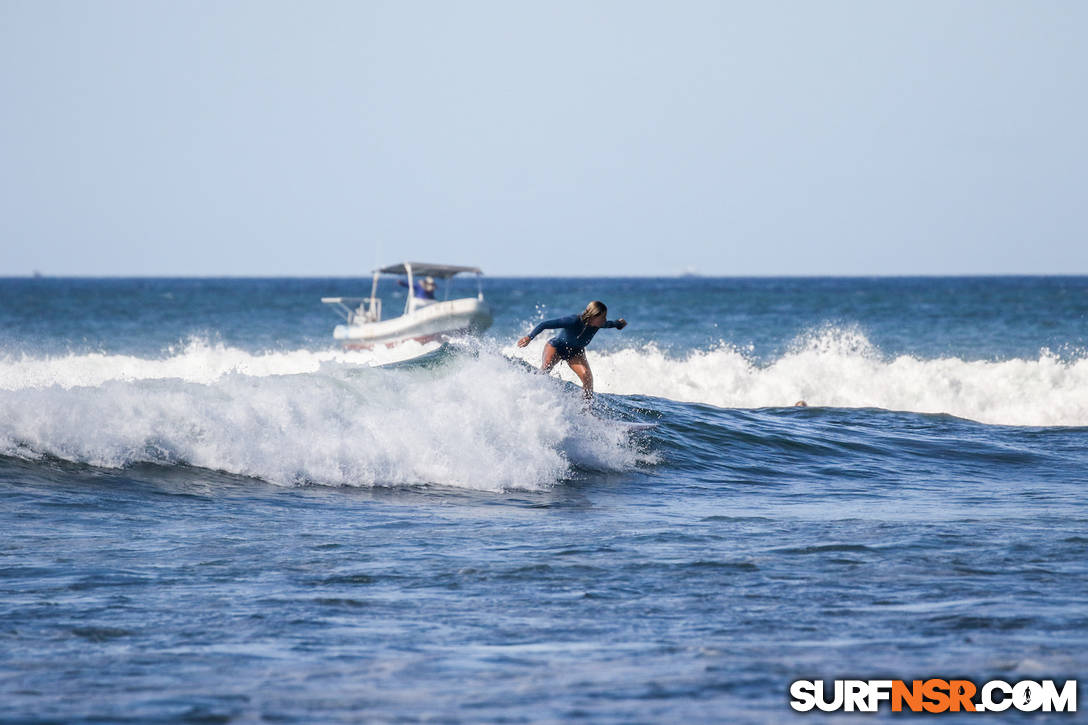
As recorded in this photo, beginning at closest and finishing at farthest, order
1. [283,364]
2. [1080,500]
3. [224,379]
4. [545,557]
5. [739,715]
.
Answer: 1. [739,715]
2. [545,557]
3. [1080,500]
4. [224,379]
5. [283,364]

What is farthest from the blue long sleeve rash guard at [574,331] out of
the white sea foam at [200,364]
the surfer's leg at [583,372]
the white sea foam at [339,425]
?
the white sea foam at [200,364]

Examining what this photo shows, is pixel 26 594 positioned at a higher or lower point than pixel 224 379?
lower

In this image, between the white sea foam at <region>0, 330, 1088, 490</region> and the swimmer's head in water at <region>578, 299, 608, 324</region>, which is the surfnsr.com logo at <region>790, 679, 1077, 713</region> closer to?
the white sea foam at <region>0, 330, 1088, 490</region>

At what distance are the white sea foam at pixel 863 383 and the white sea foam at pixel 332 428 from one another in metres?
8.90

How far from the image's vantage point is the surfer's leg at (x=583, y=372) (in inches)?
551

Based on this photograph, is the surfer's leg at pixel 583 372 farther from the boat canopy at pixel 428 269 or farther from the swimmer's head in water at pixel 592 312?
the boat canopy at pixel 428 269

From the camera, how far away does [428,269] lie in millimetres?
31188

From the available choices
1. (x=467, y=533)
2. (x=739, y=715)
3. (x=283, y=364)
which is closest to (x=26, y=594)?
(x=467, y=533)

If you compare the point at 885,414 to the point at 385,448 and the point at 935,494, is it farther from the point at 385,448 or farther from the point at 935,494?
the point at 385,448

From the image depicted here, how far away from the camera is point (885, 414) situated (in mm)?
19547

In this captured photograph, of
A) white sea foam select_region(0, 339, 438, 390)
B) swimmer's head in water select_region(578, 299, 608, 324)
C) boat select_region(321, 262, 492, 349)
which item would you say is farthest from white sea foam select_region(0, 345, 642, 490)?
boat select_region(321, 262, 492, 349)

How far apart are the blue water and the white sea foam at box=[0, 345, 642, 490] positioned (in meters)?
0.03

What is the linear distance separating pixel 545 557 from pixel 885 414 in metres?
12.6

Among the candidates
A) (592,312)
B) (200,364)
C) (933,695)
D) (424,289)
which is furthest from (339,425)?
(424,289)
